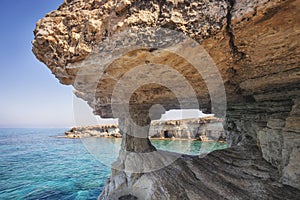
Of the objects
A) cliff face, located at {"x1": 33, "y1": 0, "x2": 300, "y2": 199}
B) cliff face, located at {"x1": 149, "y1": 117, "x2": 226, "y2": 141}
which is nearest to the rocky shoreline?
cliff face, located at {"x1": 149, "y1": 117, "x2": 226, "y2": 141}

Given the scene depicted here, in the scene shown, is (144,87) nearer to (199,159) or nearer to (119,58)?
(119,58)

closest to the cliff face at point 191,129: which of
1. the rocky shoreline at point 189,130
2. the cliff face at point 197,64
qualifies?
the rocky shoreline at point 189,130

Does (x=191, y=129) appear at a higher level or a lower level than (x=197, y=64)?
lower

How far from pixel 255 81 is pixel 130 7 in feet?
10.5

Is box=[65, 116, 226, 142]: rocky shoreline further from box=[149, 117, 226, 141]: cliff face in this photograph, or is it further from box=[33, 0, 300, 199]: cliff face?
box=[33, 0, 300, 199]: cliff face

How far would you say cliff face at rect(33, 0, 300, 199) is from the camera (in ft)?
7.31

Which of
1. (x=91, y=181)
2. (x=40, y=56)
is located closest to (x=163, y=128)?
(x=91, y=181)

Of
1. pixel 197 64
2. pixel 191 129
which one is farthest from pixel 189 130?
pixel 197 64

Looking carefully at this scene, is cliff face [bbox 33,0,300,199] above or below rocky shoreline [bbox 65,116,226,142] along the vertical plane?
above

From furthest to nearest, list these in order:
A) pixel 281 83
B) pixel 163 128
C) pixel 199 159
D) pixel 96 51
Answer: pixel 163 128
pixel 199 159
pixel 281 83
pixel 96 51

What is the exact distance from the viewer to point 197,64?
2.95 m

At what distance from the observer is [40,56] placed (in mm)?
3361

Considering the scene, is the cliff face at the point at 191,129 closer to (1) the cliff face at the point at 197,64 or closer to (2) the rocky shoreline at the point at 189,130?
(2) the rocky shoreline at the point at 189,130

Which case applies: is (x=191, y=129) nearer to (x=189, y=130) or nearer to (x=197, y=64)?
(x=189, y=130)
